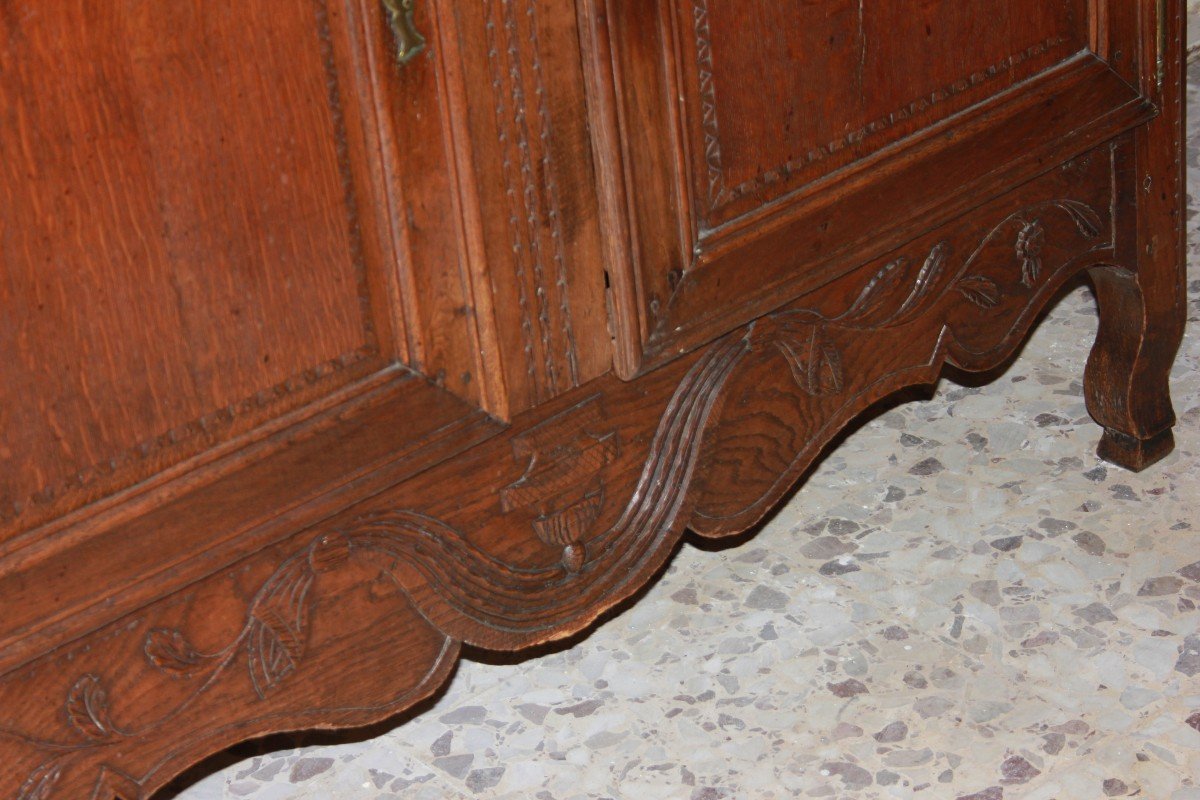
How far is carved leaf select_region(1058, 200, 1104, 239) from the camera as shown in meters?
1.44

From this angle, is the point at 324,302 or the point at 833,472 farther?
the point at 833,472

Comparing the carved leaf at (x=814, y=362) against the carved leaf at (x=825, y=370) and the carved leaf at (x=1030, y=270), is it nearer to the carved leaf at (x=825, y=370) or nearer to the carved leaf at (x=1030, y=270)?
the carved leaf at (x=825, y=370)

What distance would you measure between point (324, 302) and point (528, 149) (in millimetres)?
165

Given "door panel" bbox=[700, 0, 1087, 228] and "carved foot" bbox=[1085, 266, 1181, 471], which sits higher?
"door panel" bbox=[700, 0, 1087, 228]

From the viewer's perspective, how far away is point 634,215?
3.64ft

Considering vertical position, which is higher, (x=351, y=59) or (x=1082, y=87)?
(x=351, y=59)

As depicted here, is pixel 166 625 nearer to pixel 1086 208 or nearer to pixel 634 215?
pixel 634 215

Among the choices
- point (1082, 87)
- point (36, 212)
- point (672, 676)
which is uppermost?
point (36, 212)

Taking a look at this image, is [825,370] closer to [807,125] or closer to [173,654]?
[807,125]

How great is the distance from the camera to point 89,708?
0.99 meters

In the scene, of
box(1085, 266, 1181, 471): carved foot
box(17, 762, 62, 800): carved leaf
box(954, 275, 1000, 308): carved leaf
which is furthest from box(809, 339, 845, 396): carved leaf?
box(17, 762, 62, 800): carved leaf

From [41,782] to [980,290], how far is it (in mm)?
845

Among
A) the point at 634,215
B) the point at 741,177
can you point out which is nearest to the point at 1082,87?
the point at 741,177

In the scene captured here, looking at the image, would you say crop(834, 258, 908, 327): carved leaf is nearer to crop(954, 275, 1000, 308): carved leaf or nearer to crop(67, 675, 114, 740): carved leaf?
crop(954, 275, 1000, 308): carved leaf
